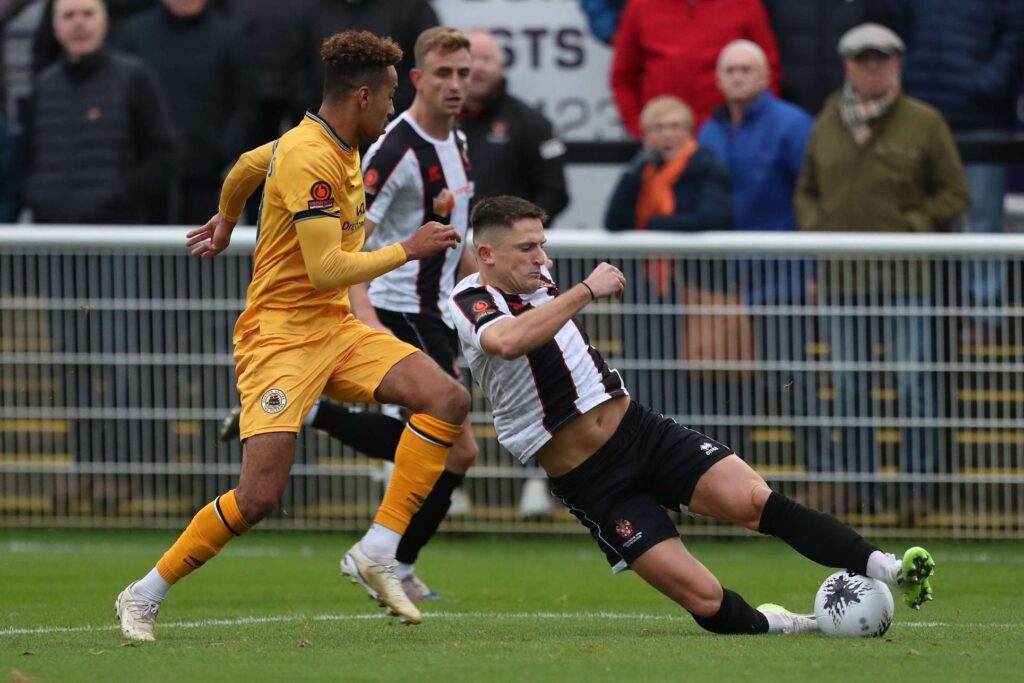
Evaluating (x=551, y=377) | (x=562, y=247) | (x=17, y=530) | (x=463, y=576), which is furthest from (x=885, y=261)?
(x=17, y=530)

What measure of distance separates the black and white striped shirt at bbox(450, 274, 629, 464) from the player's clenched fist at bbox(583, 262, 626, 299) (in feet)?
1.66

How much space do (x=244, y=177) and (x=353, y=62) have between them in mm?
682

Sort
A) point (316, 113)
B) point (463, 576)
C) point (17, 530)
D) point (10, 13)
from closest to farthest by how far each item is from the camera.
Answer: point (316, 113), point (463, 576), point (17, 530), point (10, 13)

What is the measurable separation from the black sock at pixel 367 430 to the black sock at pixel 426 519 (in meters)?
0.34

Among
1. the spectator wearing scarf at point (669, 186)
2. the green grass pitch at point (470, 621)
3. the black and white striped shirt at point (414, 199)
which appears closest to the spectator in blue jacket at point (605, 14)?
the spectator wearing scarf at point (669, 186)

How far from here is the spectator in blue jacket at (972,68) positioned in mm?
12680

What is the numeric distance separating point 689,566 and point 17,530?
6.42 meters

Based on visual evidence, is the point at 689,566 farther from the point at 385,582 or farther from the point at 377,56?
the point at 377,56

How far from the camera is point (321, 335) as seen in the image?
815cm

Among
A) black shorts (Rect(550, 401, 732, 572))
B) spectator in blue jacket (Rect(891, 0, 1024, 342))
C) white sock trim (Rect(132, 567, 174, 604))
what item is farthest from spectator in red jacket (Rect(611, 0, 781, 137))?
white sock trim (Rect(132, 567, 174, 604))

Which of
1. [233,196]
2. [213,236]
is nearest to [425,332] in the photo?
[213,236]

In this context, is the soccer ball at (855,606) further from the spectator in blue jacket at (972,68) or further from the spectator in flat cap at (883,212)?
the spectator in blue jacket at (972,68)

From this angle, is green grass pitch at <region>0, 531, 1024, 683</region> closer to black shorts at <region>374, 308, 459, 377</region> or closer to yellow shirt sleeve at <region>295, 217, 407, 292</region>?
black shorts at <region>374, 308, 459, 377</region>

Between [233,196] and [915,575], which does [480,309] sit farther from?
[915,575]
